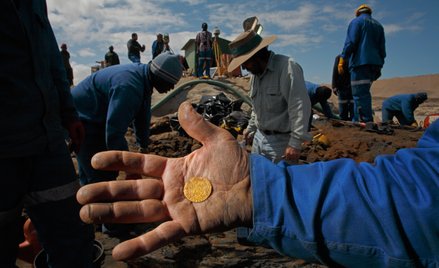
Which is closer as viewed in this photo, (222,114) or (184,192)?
(184,192)

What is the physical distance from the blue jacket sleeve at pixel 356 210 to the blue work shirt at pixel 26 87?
1261 millimetres

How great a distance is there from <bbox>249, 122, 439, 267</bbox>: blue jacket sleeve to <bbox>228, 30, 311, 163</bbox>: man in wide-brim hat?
181cm

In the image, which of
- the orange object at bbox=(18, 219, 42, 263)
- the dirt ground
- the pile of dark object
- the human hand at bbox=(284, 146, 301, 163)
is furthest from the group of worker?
the pile of dark object

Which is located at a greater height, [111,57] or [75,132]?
[111,57]

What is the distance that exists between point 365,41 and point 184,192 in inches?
208

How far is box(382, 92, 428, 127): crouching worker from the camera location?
7.27 m

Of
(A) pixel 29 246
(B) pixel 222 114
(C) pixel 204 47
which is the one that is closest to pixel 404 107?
(B) pixel 222 114

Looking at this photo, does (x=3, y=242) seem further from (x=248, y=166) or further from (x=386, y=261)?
(x=386, y=261)

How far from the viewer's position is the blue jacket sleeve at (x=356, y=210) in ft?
2.84

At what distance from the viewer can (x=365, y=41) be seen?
543cm

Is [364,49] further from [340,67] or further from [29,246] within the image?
[29,246]

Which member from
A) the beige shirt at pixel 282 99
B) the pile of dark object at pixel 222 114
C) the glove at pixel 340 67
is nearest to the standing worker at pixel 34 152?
the beige shirt at pixel 282 99

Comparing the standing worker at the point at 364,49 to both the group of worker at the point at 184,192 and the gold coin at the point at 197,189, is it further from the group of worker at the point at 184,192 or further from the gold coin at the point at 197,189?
the gold coin at the point at 197,189

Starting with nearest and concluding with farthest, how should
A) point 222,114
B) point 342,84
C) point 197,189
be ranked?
point 197,189 → point 342,84 → point 222,114
